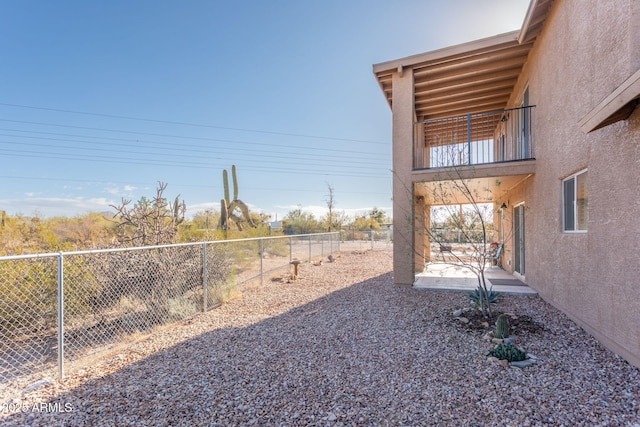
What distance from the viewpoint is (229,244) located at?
25.9 ft

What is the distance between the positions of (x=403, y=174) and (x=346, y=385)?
573 cm

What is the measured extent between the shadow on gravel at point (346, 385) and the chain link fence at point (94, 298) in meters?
1.27

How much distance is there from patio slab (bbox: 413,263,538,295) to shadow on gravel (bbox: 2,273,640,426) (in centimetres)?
265

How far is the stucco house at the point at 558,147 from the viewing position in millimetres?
3479

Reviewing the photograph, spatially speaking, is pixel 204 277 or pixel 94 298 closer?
pixel 94 298

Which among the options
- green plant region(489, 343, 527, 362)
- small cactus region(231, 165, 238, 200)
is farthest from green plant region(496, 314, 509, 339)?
small cactus region(231, 165, 238, 200)

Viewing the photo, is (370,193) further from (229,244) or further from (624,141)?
(624,141)

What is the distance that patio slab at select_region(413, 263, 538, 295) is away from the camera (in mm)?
7285

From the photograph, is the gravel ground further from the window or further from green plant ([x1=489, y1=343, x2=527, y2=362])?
the window

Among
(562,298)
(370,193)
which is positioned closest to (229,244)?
(562,298)

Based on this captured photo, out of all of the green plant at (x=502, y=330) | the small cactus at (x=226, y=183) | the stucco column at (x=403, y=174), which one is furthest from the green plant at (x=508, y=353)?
the small cactus at (x=226, y=183)

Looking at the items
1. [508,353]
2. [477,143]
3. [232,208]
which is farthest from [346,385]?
[232,208]

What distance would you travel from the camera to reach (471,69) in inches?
306

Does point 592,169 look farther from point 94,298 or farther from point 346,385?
point 94,298
